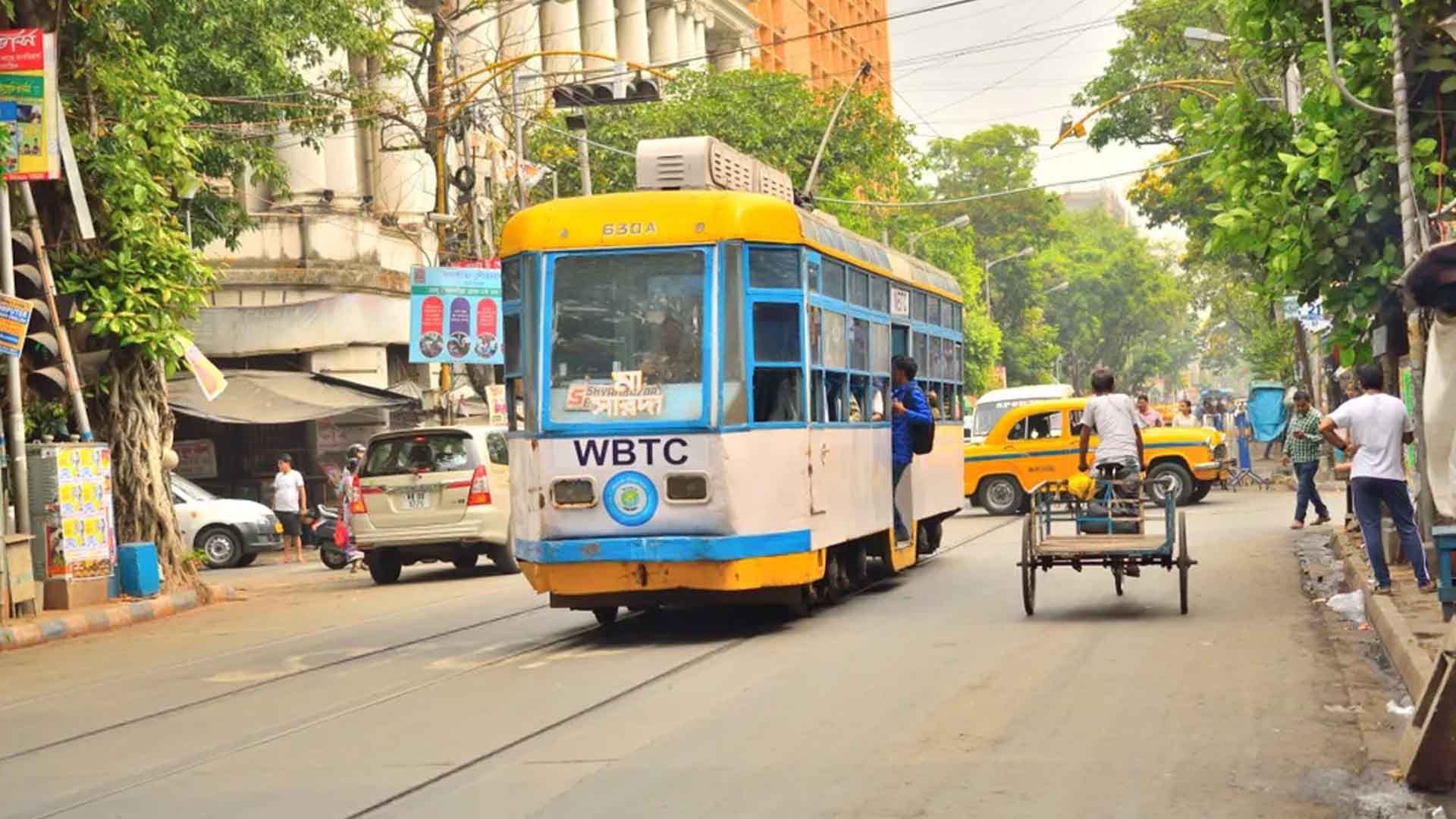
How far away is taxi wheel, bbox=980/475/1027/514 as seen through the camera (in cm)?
3031

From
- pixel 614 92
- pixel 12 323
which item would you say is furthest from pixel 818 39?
pixel 12 323

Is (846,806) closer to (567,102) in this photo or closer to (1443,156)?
(1443,156)

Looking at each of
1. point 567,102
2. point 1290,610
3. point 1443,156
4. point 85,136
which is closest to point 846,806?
point 1290,610

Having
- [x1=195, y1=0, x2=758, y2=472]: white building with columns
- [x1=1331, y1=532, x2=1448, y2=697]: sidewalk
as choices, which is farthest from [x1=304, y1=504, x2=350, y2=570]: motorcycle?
[x1=1331, y1=532, x2=1448, y2=697]: sidewalk

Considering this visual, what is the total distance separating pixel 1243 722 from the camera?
8.87 m

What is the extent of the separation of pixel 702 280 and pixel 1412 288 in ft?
22.0

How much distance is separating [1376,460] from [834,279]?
14.1ft

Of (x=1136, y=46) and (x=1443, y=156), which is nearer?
(x=1443, y=156)

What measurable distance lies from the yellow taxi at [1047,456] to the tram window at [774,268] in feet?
53.0

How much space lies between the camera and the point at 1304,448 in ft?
75.7

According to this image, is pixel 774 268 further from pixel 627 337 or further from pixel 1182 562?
pixel 1182 562

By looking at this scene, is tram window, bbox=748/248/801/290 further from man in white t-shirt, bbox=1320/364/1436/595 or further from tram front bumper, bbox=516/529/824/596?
man in white t-shirt, bbox=1320/364/1436/595

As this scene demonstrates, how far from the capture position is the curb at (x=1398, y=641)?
31.1 feet

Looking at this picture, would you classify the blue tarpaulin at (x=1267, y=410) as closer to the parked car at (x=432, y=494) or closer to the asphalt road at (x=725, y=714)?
the parked car at (x=432, y=494)
